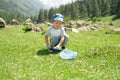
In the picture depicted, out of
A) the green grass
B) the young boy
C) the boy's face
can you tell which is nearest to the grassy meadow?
the green grass

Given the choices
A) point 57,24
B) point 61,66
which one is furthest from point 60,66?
point 57,24

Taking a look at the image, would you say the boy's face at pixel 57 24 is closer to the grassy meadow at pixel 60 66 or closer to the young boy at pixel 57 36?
the young boy at pixel 57 36

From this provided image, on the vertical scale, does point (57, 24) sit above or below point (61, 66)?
above

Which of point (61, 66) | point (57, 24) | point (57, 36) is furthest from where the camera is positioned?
point (57, 36)

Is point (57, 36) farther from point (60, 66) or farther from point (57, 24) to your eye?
point (60, 66)

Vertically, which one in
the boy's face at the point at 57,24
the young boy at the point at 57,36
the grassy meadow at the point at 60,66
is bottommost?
the grassy meadow at the point at 60,66

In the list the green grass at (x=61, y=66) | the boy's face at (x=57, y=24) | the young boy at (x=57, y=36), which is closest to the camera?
the green grass at (x=61, y=66)

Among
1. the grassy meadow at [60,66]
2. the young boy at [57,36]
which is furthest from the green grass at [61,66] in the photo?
the young boy at [57,36]

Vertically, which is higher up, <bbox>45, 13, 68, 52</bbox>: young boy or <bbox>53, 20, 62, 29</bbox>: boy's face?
<bbox>53, 20, 62, 29</bbox>: boy's face

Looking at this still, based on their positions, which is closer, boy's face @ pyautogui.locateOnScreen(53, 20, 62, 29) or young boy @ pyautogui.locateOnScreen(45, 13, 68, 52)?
boy's face @ pyautogui.locateOnScreen(53, 20, 62, 29)

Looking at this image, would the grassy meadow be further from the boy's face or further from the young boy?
the boy's face

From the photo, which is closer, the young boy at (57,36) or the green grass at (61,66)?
the green grass at (61,66)

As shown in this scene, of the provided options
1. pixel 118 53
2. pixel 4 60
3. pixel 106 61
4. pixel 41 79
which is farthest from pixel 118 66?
pixel 4 60

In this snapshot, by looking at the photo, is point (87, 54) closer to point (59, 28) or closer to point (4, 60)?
point (59, 28)
